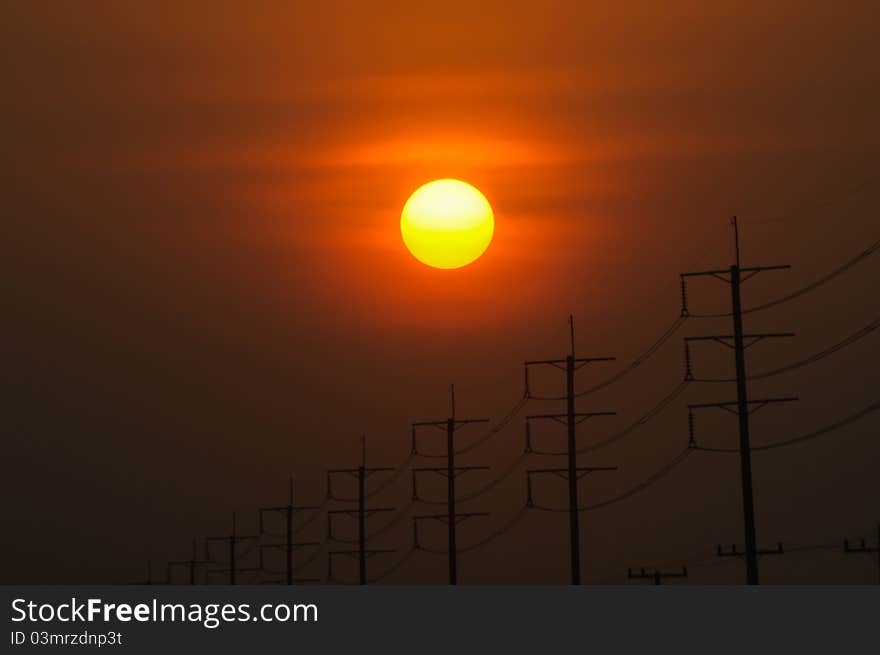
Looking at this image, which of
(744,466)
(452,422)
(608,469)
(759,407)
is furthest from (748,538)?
(452,422)

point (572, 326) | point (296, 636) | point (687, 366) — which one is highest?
point (572, 326)

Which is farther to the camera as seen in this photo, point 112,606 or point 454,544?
point 454,544

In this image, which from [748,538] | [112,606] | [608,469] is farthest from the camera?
[608,469]

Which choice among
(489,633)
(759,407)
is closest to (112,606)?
(489,633)

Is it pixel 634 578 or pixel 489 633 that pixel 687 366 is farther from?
pixel 634 578

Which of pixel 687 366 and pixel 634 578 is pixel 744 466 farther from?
pixel 634 578

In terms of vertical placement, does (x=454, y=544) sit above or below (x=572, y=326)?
below

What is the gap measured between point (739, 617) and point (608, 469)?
39811mm

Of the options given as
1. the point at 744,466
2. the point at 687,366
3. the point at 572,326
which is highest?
the point at 572,326

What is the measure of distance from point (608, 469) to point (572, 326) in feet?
32.9

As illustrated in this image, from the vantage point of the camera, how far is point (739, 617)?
88.0ft

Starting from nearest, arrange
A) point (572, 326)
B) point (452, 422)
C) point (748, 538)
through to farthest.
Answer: point (748, 538) < point (572, 326) < point (452, 422)

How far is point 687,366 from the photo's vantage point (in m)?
52.4

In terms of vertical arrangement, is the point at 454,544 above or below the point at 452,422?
below
